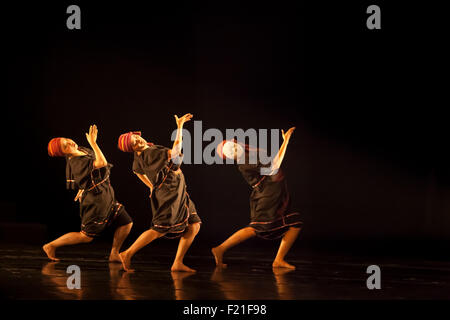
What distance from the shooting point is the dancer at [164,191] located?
519cm

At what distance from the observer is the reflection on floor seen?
13.5ft

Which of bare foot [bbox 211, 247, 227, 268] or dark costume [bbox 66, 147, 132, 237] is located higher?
dark costume [bbox 66, 147, 132, 237]

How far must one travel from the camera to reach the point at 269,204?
5520mm

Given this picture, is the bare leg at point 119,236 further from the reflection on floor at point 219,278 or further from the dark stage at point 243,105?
the dark stage at point 243,105

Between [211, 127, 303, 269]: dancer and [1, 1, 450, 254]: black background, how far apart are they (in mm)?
2655

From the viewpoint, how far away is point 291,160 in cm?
847

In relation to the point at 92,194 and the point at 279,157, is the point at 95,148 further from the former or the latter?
the point at 279,157

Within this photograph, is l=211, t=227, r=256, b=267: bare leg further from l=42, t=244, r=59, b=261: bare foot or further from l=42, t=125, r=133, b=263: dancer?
l=42, t=244, r=59, b=261: bare foot

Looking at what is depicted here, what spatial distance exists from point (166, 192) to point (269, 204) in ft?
2.95

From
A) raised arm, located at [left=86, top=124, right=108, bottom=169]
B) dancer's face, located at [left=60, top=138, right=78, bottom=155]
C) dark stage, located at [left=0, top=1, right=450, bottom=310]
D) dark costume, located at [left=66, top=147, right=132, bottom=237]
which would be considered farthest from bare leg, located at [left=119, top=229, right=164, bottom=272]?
dark stage, located at [left=0, top=1, right=450, bottom=310]

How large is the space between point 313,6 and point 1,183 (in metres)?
4.71
